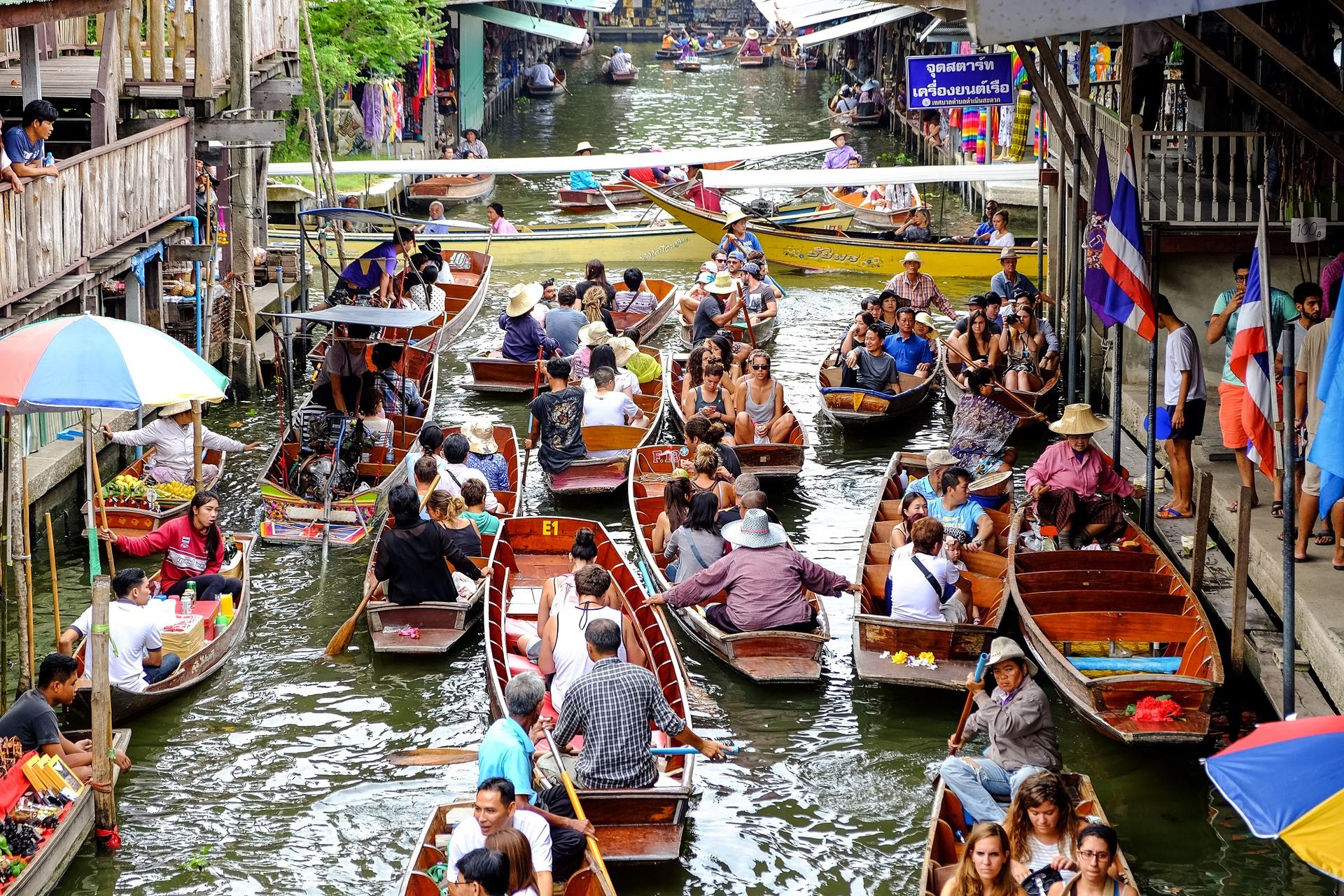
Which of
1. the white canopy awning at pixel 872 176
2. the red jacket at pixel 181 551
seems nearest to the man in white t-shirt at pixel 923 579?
the red jacket at pixel 181 551

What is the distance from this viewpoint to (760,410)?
52.7 ft

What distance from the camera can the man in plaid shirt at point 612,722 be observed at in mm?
8672

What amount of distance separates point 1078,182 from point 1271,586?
5.95 meters

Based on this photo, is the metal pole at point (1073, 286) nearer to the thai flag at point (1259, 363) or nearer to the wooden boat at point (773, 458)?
the wooden boat at point (773, 458)

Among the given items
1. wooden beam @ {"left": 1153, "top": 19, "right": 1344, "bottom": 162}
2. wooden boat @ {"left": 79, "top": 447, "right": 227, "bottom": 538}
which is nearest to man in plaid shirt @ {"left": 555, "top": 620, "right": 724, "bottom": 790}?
wooden boat @ {"left": 79, "top": 447, "right": 227, "bottom": 538}

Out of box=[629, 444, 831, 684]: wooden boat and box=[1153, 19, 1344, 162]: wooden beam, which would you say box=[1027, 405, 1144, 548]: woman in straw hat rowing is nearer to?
box=[629, 444, 831, 684]: wooden boat

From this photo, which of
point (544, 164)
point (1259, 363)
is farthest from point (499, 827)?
point (544, 164)

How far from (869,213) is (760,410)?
1361cm

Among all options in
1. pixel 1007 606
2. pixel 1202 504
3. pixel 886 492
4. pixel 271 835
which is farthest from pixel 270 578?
pixel 1202 504

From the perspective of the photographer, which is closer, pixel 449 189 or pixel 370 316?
pixel 370 316

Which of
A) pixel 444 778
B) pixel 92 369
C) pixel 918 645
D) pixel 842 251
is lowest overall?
pixel 444 778

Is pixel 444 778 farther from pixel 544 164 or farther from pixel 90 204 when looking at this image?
pixel 544 164

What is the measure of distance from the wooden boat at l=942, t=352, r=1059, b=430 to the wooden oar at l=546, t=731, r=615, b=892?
824 cm

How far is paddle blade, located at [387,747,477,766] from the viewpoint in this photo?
355 inches
